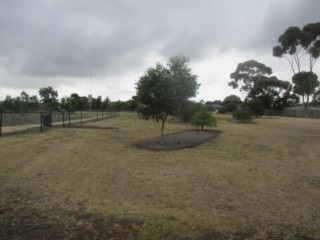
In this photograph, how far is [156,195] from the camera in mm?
6949

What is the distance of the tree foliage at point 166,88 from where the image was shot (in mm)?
15195

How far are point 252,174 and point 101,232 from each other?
5.18 meters

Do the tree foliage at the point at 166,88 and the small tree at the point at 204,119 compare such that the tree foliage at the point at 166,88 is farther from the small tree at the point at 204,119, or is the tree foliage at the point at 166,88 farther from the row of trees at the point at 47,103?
the row of trees at the point at 47,103

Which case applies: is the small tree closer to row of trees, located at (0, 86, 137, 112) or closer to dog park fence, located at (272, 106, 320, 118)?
row of trees, located at (0, 86, 137, 112)

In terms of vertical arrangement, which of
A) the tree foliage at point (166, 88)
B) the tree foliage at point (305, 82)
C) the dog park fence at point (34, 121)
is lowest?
the dog park fence at point (34, 121)

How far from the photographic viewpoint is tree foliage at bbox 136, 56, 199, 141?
1520cm

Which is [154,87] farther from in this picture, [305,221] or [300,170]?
[305,221]

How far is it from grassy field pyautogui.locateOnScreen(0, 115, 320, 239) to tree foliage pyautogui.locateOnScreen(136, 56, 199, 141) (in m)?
3.72

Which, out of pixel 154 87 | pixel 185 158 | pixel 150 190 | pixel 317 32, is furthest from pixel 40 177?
pixel 317 32

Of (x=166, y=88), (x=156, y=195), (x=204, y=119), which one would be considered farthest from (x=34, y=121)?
(x=156, y=195)

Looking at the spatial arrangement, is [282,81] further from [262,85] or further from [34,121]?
[34,121]

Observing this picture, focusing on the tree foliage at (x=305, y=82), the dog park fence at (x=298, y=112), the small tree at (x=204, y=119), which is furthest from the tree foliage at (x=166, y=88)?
the dog park fence at (x=298, y=112)

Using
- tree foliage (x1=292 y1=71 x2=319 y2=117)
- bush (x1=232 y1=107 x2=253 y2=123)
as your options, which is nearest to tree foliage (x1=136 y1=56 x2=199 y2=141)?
bush (x1=232 y1=107 x2=253 y2=123)

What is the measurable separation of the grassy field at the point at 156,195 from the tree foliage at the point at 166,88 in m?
3.72
